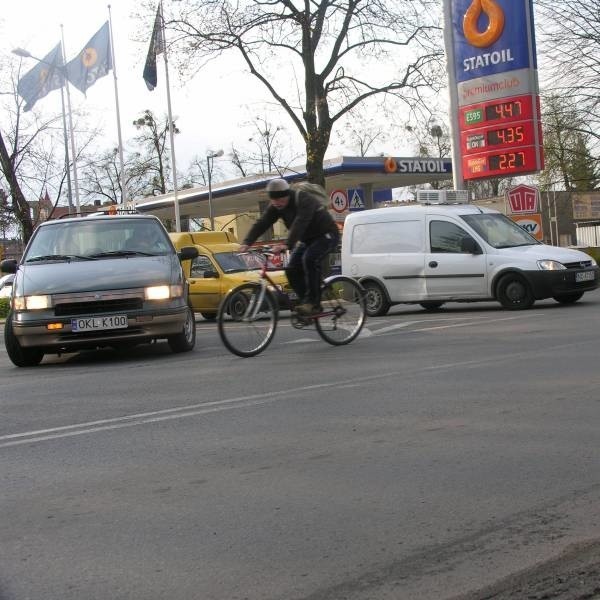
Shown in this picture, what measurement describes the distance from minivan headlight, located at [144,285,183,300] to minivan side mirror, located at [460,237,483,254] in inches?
286

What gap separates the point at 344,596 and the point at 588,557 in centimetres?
95

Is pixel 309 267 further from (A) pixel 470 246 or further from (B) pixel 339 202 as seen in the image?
(B) pixel 339 202

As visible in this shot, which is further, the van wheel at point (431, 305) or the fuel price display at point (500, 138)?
the fuel price display at point (500, 138)

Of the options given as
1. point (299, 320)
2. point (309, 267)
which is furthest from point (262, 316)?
point (309, 267)

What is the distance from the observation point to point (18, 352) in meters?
10.7

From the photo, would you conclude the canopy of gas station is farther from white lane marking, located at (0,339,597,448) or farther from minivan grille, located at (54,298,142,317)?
white lane marking, located at (0,339,597,448)

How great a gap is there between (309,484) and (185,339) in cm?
681

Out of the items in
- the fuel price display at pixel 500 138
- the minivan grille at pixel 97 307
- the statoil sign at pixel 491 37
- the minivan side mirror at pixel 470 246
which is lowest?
the minivan grille at pixel 97 307

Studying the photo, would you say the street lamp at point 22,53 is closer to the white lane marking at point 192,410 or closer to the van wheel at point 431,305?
the van wheel at point 431,305

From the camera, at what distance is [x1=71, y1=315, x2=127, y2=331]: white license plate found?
33.6 feet

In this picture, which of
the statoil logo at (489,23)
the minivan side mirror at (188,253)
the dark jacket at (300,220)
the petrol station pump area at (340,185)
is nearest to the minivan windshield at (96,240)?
the minivan side mirror at (188,253)

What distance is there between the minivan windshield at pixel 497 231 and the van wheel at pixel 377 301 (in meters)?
2.07

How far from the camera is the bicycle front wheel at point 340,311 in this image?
10516 millimetres

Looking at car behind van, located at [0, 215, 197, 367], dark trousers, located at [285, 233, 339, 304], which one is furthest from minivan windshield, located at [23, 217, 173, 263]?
dark trousers, located at [285, 233, 339, 304]
